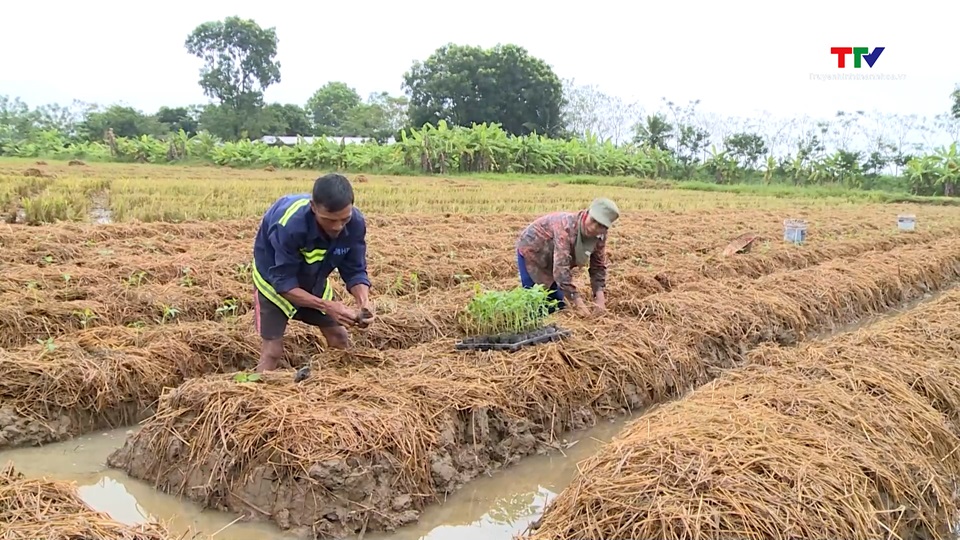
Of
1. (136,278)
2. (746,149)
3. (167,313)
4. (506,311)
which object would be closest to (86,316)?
(167,313)

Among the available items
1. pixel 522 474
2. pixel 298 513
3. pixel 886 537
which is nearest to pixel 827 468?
pixel 886 537

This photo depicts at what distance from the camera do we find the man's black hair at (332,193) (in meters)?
3.75

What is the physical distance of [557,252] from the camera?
5.58 metres

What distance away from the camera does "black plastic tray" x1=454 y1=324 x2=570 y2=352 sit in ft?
16.5

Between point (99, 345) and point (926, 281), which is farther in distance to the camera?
point (926, 281)

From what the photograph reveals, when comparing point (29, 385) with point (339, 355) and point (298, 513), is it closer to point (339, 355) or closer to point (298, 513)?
point (339, 355)

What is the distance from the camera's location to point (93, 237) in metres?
8.94

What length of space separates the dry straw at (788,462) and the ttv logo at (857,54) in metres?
10.5

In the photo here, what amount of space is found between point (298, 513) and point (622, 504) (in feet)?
4.99

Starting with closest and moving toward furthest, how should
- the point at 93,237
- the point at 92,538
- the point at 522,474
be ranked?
the point at 92,538
the point at 522,474
the point at 93,237

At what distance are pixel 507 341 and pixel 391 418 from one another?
149 cm

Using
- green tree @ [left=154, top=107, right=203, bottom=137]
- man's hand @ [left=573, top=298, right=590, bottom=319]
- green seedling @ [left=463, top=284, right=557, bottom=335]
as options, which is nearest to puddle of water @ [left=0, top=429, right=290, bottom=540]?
green seedling @ [left=463, top=284, right=557, bottom=335]

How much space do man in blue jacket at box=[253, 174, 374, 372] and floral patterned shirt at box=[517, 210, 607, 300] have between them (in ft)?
5.84

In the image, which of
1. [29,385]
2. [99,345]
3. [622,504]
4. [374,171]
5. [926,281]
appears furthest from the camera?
[374,171]
